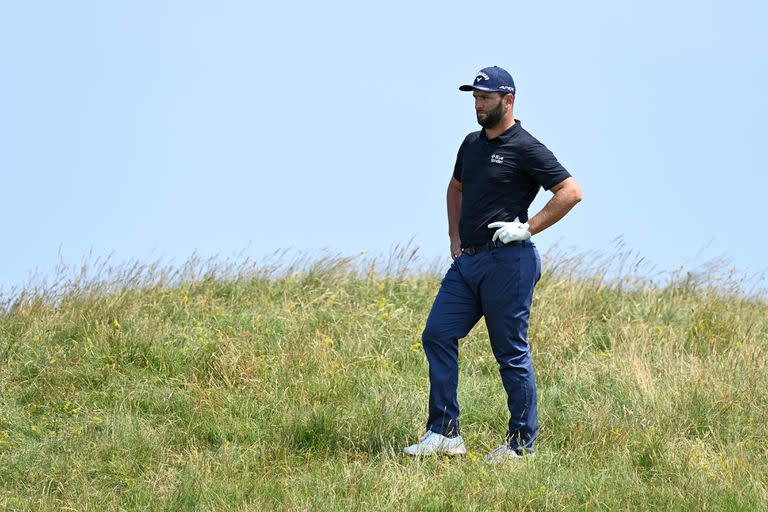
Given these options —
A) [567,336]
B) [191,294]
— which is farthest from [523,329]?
[191,294]

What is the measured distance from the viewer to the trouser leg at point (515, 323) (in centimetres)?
700

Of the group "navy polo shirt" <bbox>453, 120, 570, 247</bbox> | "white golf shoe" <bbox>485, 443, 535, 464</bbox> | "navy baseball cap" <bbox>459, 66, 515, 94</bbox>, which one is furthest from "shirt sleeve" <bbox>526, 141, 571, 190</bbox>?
"white golf shoe" <bbox>485, 443, 535, 464</bbox>

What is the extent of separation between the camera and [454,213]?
7723mm

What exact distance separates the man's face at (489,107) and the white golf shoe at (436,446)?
7.10 ft

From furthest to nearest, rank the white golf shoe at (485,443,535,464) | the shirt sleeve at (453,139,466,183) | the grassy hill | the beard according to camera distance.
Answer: the shirt sleeve at (453,139,466,183)
the beard
the white golf shoe at (485,443,535,464)
the grassy hill

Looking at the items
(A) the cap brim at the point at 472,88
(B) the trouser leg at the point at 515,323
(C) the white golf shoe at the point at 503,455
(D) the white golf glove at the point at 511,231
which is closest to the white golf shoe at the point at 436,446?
(C) the white golf shoe at the point at 503,455

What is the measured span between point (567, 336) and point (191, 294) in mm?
Answer: 4071

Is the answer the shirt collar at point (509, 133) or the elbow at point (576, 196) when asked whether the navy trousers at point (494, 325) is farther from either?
the shirt collar at point (509, 133)

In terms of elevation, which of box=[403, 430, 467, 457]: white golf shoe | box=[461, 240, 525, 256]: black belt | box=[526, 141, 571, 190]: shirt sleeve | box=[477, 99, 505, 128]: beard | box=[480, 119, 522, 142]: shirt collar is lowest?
box=[403, 430, 467, 457]: white golf shoe

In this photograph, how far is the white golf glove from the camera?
688cm

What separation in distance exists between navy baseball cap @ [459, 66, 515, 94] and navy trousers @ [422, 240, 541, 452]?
1045 mm

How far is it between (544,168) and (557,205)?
0.88 feet

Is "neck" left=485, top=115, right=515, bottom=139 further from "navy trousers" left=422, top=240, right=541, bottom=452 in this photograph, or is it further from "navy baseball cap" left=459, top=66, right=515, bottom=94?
"navy trousers" left=422, top=240, right=541, bottom=452

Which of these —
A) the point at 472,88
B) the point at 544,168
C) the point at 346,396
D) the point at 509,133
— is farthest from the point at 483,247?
the point at 346,396
